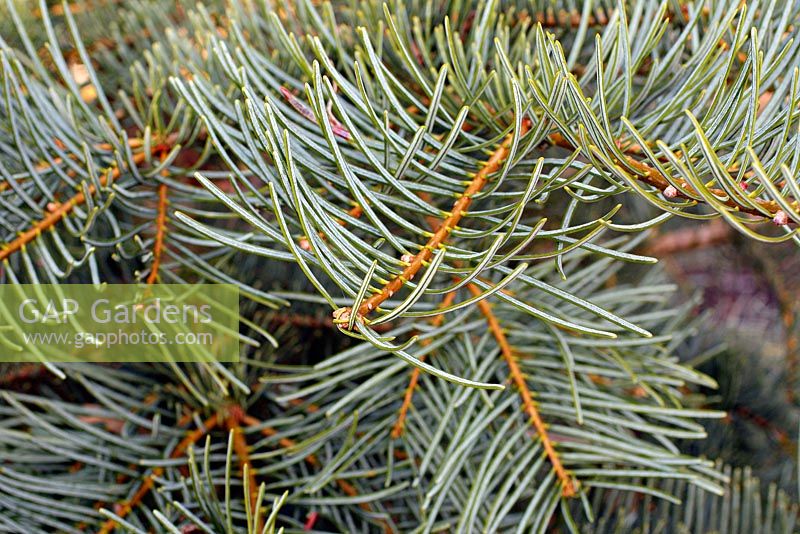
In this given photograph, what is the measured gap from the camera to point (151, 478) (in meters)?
0.22

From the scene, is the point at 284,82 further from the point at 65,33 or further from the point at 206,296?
the point at 65,33

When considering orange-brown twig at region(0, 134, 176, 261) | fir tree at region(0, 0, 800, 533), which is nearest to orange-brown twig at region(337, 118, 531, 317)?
fir tree at region(0, 0, 800, 533)

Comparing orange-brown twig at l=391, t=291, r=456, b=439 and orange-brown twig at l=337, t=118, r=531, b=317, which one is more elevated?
orange-brown twig at l=337, t=118, r=531, b=317

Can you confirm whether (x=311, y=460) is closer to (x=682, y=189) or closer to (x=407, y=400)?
(x=407, y=400)

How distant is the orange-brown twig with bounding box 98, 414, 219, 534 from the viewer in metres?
A: 0.21

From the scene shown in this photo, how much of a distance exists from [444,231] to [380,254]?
2 cm

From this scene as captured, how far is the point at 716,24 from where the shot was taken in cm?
18

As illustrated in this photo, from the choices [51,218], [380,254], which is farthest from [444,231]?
[51,218]

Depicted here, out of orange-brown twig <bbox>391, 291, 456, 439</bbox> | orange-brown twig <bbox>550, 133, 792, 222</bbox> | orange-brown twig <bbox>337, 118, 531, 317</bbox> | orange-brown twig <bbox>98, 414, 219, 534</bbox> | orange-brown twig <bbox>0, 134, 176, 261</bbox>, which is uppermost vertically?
orange-brown twig <bbox>550, 133, 792, 222</bbox>

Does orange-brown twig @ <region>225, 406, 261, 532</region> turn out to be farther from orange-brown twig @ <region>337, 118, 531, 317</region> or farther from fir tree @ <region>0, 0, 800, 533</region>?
orange-brown twig @ <region>337, 118, 531, 317</region>

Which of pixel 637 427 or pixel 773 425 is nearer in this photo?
pixel 637 427

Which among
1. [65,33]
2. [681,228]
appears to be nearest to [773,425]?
[681,228]

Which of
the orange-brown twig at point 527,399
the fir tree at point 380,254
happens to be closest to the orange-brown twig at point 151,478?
the fir tree at point 380,254

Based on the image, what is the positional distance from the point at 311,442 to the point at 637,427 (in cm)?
10
